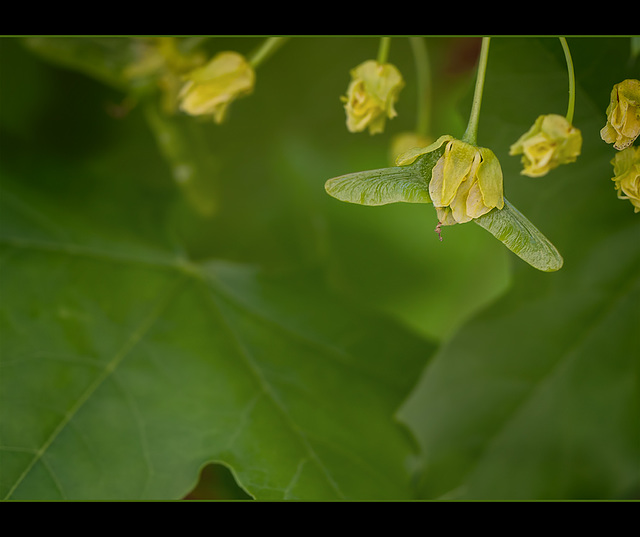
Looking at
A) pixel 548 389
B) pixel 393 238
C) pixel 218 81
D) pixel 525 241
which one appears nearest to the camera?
pixel 525 241

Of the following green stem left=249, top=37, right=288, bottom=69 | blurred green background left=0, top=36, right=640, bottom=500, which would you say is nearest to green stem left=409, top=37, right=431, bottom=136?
blurred green background left=0, top=36, right=640, bottom=500

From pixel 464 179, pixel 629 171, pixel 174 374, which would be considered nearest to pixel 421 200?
pixel 464 179

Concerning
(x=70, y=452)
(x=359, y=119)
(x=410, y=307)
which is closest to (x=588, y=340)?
(x=410, y=307)

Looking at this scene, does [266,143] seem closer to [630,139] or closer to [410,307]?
[410,307]

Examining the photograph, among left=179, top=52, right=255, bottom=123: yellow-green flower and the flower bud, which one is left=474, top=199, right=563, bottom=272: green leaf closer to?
the flower bud

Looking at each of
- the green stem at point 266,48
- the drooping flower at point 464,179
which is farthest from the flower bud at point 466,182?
the green stem at point 266,48

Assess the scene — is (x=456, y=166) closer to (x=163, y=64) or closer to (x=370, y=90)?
(x=370, y=90)

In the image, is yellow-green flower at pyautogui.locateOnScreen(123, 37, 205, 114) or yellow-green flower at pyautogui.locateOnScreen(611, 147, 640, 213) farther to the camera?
yellow-green flower at pyautogui.locateOnScreen(123, 37, 205, 114)
